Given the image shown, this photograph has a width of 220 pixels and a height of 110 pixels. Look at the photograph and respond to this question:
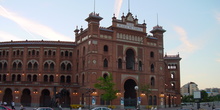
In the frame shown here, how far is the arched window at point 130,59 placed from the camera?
74.6 meters

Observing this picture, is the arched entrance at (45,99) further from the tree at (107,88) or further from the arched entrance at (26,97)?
the tree at (107,88)

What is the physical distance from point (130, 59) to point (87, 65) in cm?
1424

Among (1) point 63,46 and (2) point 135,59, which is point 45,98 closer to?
(1) point 63,46

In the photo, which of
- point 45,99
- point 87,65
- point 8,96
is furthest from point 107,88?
point 8,96

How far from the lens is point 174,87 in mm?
99500

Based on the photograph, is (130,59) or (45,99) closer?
(45,99)

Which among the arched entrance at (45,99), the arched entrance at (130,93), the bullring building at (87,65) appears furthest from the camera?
the arched entrance at (45,99)

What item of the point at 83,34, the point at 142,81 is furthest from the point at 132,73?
the point at 83,34

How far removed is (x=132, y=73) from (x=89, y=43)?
1418 centimetres

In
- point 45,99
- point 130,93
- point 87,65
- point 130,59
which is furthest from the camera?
point 130,93

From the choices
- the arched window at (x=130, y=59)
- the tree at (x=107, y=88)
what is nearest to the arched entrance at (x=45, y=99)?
the tree at (x=107, y=88)

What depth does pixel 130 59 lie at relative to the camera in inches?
2990

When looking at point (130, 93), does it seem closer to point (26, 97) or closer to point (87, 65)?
point (87, 65)

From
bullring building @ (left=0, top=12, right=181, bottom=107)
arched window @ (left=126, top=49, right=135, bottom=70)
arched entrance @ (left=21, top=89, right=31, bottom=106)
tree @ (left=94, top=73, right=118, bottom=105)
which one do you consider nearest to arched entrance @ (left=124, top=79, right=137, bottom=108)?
bullring building @ (left=0, top=12, right=181, bottom=107)
